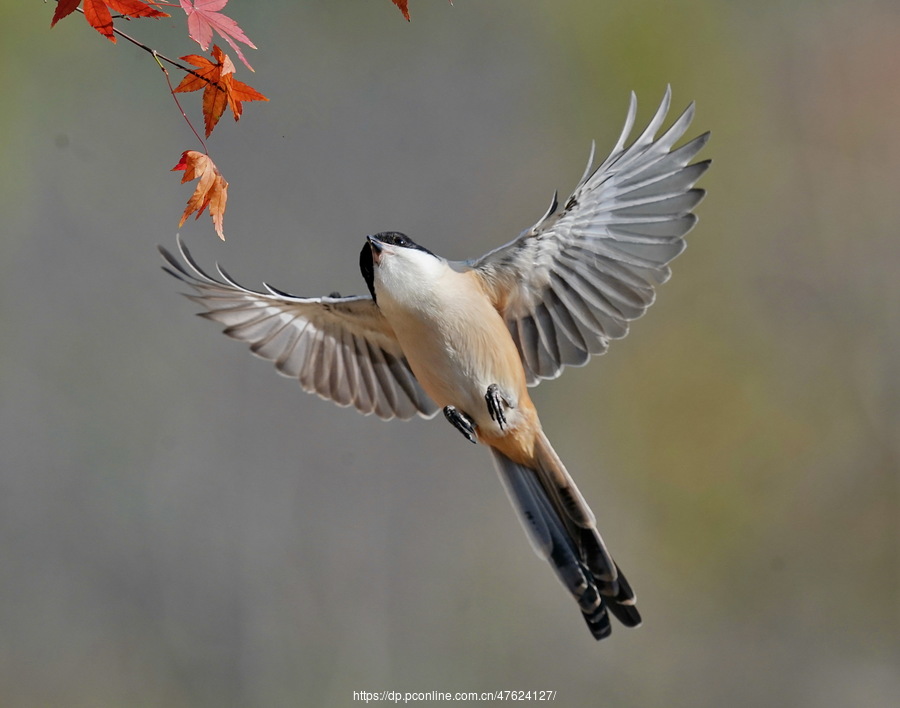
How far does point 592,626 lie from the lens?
5.81ft

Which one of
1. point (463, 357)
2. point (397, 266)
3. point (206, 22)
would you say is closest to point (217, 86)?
point (206, 22)

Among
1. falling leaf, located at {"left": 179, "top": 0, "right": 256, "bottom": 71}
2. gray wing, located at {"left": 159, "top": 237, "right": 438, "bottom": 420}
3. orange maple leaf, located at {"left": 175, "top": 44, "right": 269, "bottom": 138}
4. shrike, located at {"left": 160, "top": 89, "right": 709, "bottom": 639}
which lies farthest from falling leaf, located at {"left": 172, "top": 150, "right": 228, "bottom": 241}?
gray wing, located at {"left": 159, "top": 237, "right": 438, "bottom": 420}

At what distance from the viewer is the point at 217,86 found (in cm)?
119

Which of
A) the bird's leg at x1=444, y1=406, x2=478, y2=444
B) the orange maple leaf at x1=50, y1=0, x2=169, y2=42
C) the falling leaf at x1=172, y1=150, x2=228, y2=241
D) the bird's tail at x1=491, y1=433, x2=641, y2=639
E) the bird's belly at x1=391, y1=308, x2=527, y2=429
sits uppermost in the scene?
the orange maple leaf at x1=50, y1=0, x2=169, y2=42

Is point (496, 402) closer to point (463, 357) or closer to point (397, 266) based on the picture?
point (463, 357)

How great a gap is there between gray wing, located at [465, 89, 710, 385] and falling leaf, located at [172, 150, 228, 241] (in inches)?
20.0

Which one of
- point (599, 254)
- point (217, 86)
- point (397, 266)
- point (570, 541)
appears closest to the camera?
point (217, 86)

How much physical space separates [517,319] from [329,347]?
374mm

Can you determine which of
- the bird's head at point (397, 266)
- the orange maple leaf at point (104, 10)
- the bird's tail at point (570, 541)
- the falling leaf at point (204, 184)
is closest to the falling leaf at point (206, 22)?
the orange maple leaf at point (104, 10)

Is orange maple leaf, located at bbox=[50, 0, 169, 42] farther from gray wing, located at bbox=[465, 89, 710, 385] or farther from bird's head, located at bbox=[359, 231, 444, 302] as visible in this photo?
gray wing, located at bbox=[465, 89, 710, 385]

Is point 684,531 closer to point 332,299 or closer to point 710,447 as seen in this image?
point 710,447

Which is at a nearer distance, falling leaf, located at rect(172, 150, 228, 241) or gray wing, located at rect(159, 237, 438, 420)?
falling leaf, located at rect(172, 150, 228, 241)

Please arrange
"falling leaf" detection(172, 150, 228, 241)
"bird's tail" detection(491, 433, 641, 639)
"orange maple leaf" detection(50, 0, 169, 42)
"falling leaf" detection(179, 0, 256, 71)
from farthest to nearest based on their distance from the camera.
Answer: "bird's tail" detection(491, 433, 641, 639)
"falling leaf" detection(172, 150, 228, 241)
"falling leaf" detection(179, 0, 256, 71)
"orange maple leaf" detection(50, 0, 169, 42)

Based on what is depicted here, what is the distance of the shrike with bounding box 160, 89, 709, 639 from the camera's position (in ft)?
5.08
